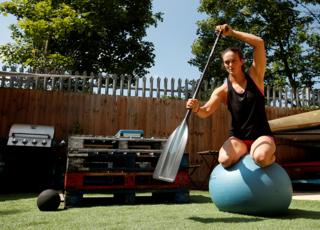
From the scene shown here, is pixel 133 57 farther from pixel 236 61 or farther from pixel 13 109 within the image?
pixel 236 61

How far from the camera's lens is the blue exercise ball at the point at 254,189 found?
3.34m

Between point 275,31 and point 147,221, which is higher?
point 275,31

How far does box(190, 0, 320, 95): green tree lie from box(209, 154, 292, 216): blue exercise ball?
14.9m

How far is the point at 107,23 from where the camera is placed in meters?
19.3

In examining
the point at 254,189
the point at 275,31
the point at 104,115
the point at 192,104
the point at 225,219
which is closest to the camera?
the point at 225,219

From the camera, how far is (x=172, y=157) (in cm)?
376

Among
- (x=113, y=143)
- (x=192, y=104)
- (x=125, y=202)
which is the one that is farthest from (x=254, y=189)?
(x=113, y=143)

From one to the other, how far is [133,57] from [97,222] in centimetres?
1796

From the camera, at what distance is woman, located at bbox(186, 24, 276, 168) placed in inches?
144

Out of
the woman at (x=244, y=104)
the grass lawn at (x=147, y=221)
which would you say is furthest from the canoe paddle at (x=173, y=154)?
the grass lawn at (x=147, y=221)

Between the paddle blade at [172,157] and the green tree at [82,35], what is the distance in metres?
11.4

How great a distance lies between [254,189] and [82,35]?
17.1m

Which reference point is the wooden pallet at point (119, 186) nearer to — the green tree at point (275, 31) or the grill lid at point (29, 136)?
the grill lid at point (29, 136)

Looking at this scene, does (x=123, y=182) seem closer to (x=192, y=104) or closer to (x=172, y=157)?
(x=172, y=157)
